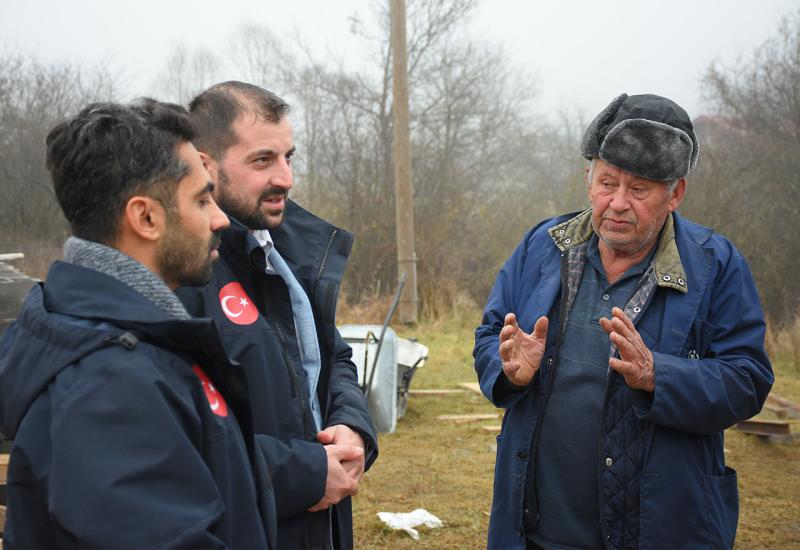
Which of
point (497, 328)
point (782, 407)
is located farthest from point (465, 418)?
point (497, 328)

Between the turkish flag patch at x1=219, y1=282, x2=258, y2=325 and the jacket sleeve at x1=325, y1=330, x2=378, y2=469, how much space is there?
18.2 inches

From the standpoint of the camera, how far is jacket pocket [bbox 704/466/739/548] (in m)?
2.48

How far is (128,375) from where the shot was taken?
1397 mm

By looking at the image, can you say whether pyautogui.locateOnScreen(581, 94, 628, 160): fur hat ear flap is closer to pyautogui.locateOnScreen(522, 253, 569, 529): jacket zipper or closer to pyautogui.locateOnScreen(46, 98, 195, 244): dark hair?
pyautogui.locateOnScreen(522, 253, 569, 529): jacket zipper

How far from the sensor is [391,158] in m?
16.6

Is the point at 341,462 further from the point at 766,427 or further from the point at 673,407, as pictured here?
the point at 766,427

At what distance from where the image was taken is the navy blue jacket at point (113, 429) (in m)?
1.34

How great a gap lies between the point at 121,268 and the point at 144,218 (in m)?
0.12

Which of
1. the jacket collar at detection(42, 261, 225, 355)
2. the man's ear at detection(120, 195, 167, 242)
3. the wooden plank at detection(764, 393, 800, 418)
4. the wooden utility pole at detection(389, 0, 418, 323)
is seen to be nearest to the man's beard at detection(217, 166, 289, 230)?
the man's ear at detection(120, 195, 167, 242)

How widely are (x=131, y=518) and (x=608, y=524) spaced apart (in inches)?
66.4

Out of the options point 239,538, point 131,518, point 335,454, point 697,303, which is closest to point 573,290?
point 697,303

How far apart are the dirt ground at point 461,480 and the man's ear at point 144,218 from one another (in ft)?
11.6

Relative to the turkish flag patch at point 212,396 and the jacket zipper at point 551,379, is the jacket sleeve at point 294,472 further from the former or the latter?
the jacket zipper at point 551,379

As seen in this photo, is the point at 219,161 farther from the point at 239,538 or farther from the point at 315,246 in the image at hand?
the point at 239,538
